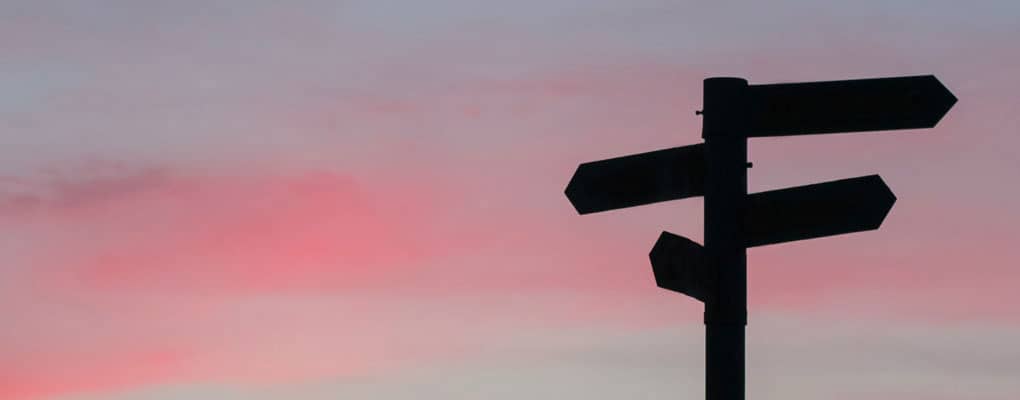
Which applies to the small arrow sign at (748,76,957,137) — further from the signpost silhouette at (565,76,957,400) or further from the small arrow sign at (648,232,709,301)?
the small arrow sign at (648,232,709,301)

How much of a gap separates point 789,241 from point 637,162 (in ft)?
2.53

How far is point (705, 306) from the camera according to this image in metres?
Answer: 4.80

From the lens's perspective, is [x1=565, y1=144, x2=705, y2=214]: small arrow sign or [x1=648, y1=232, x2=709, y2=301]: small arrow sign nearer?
[x1=648, y1=232, x2=709, y2=301]: small arrow sign

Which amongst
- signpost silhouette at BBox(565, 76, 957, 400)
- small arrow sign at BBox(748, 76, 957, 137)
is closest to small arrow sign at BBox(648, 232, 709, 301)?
signpost silhouette at BBox(565, 76, 957, 400)

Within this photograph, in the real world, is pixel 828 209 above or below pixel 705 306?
above

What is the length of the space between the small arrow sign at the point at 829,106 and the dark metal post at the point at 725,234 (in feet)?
0.28

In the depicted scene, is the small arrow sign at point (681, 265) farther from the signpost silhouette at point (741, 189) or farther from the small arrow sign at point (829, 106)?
the small arrow sign at point (829, 106)

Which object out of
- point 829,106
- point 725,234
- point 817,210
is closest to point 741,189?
point 725,234

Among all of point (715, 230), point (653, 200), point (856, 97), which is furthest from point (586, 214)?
point (856, 97)

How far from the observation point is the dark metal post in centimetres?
470

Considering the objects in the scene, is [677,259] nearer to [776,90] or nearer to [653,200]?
[653,200]

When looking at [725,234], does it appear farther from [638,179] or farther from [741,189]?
[638,179]

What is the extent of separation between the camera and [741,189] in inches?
189

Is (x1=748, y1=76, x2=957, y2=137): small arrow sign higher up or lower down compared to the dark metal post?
higher up
